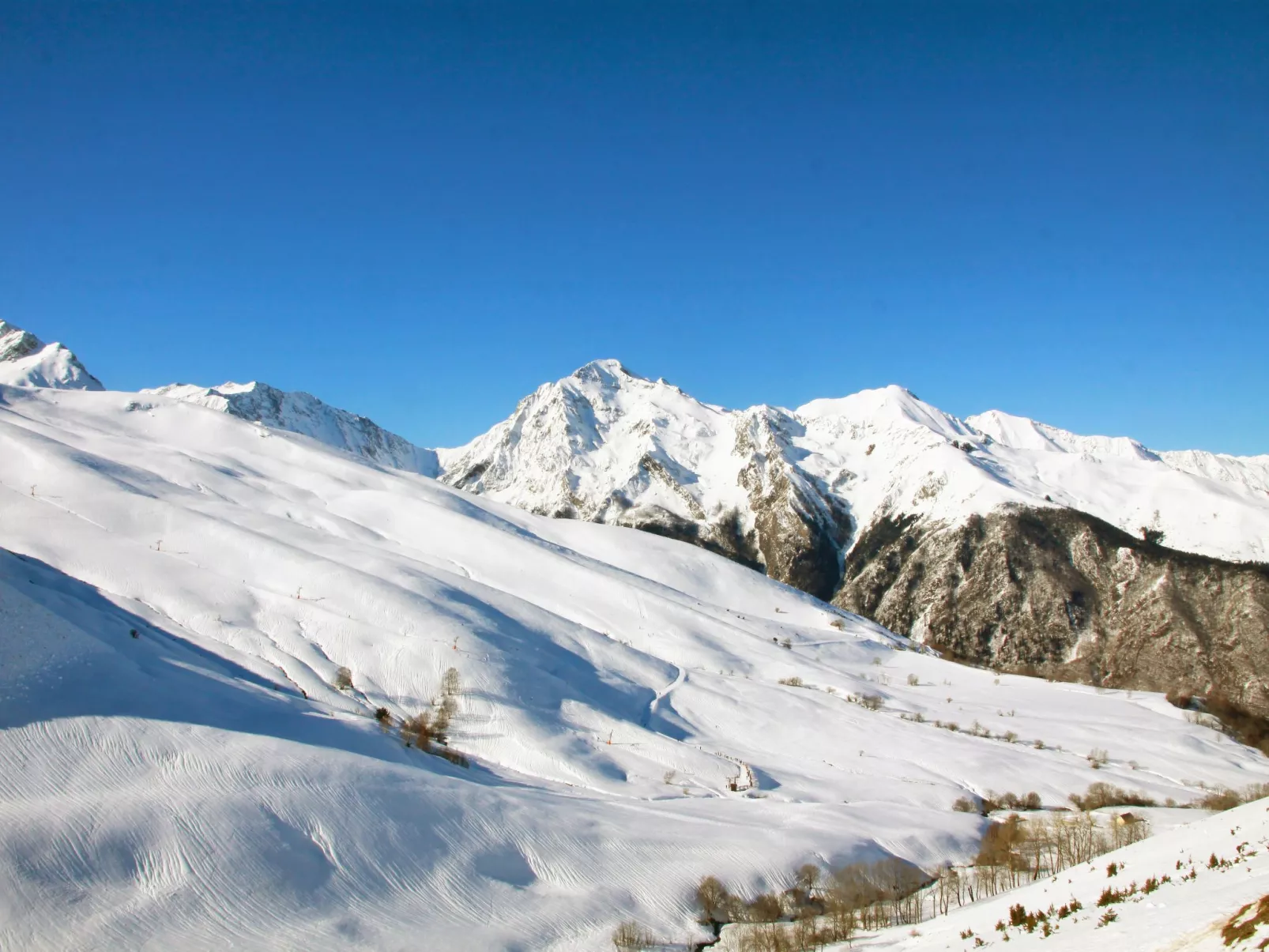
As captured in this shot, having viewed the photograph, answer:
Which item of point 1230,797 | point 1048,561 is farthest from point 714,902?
point 1048,561

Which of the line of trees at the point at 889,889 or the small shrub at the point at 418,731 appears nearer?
the line of trees at the point at 889,889

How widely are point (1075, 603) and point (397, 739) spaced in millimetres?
125700

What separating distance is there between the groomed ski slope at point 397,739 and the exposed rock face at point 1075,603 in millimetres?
39642

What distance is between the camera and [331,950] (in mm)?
21656

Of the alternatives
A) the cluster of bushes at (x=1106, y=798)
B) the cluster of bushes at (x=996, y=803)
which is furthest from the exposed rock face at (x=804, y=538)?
the cluster of bushes at (x=996, y=803)

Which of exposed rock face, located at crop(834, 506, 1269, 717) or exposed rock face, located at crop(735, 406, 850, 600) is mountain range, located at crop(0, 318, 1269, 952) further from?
exposed rock face, located at crop(735, 406, 850, 600)

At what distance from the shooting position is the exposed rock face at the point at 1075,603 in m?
109

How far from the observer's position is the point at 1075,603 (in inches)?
5108

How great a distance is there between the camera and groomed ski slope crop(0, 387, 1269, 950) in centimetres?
2308

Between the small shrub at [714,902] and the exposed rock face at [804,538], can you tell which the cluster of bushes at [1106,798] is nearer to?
the small shrub at [714,902]

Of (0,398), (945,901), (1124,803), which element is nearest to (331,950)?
(945,901)

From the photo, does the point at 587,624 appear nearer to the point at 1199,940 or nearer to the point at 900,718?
the point at 900,718

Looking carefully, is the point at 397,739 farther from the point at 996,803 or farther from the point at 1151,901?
the point at 996,803

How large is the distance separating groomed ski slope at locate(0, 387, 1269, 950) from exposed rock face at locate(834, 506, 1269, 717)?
39.6 meters
